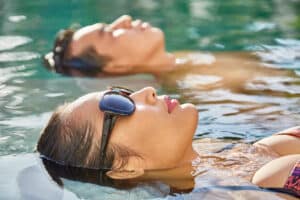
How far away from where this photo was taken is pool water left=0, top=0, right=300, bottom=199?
4355 mm

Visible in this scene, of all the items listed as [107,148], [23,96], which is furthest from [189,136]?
[23,96]

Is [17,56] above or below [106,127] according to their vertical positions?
below

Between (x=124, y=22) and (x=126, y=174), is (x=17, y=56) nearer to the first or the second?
(x=124, y=22)

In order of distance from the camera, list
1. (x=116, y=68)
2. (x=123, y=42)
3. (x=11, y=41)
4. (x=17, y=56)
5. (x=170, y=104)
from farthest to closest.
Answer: (x=11, y=41) → (x=17, y=56) → (x=116, y=68) → (x=123, y=42) → (x=170, y=104)

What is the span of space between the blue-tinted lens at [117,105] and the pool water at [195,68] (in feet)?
1.18

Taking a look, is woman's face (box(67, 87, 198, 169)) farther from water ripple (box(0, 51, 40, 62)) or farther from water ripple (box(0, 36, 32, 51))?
water ripple (box(0, 36, 32, 51))

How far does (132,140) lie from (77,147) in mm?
241

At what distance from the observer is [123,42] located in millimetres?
5512

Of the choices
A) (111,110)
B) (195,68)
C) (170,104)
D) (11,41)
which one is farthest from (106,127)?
(11,41)

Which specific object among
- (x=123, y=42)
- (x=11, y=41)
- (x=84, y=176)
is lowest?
(x=11, y=41)

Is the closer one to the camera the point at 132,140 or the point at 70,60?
the point at 132,140

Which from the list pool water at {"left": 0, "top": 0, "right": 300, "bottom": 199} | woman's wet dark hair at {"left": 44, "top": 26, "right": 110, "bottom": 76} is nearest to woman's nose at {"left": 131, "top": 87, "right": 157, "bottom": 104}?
pool water at {"left": 0, "top": 0, "right": 300, "bottom": 199}

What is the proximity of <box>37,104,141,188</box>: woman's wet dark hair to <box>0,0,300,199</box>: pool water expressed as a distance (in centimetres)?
12

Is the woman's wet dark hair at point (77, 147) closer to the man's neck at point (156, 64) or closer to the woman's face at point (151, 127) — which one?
the woman's face at point (151, 127)
